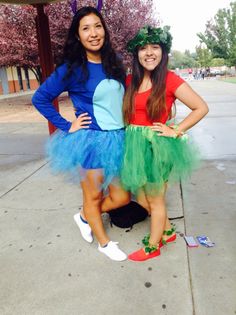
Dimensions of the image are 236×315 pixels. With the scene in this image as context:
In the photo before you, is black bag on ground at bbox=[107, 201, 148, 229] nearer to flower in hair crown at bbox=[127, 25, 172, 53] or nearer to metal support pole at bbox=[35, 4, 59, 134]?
flower in hair crown at bbox=[127, 25, 172, 53]

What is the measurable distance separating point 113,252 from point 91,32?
5.64 ft

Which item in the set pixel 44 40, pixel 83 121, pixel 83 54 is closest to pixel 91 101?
pixel 83 121

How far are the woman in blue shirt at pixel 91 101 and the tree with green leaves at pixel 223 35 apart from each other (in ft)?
145

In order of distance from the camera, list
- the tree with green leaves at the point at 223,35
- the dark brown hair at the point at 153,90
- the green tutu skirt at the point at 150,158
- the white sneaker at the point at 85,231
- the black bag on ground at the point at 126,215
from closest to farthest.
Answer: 1. the dark brown hair at the point at 153,90
2. the green tutu skirt at the point at 150,158
3. the white sneaker at the point at 85,231
4. the black bag on ground at the point at 126,215
5. the tree with green leaves at the point at 223,35

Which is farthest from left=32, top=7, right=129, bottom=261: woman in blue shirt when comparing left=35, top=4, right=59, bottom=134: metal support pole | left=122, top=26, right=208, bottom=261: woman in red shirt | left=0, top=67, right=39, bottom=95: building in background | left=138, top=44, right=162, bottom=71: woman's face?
left=0, top=67, right=39, bottom=95: building in background

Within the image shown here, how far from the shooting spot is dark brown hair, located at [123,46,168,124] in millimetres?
2303

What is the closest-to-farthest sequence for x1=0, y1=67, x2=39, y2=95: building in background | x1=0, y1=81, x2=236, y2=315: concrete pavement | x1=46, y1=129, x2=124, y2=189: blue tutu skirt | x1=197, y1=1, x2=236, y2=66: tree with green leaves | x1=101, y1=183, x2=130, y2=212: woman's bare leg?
x1=0, y1=81, x2=236, y2=315: concrete pavement < x1=46, y1=129, x2=124, y2=189: blue tutu skirt < x1=101, y1=183, x2=130, y2=212: woman's bare leg < x1=0, y1=67, x2=39, y2=95: building in background < x1=197, y1=1, x2=236, y2=66: tree with green leaves

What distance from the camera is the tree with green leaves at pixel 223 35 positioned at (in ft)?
144

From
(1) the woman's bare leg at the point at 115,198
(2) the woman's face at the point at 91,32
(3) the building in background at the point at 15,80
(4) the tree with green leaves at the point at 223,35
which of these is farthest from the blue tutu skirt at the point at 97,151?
(4) the tree with green leaves at the point at 223,35

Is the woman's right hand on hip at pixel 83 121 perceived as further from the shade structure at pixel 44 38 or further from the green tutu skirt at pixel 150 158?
the shade structure at pixel 44 38

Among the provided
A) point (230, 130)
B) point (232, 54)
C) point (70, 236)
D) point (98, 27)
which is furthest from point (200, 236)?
point (232, 54)

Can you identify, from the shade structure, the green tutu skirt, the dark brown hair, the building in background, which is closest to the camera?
the dark brown hair

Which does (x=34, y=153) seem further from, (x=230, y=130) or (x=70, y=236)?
(x=230, y=130)

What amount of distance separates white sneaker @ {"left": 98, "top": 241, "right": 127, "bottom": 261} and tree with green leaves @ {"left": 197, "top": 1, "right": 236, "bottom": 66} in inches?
1745
